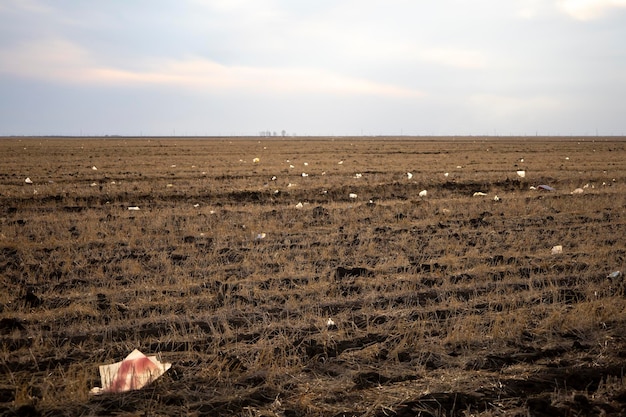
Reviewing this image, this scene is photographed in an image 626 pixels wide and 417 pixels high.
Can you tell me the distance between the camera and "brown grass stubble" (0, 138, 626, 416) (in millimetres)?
4012

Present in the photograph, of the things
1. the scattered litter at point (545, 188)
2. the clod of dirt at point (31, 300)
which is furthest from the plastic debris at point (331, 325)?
the scattered litter at point (545, 188)

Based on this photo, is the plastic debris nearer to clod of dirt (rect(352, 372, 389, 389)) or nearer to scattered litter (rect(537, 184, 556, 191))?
clod of dirt (rect(352, 372, 389, 389))

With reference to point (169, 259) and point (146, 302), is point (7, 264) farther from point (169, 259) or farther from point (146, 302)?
point (146, 302)

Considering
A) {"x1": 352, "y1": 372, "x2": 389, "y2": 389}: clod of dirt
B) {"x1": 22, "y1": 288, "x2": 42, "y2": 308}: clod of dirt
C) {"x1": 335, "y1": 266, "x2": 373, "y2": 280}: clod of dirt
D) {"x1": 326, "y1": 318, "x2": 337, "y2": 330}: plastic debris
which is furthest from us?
{"x1": 335, "y1": 266, "x2": 373, "y2": 280}: clod of dirt

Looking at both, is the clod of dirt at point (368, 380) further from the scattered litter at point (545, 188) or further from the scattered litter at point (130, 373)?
the scattered litter at point (545, 188)

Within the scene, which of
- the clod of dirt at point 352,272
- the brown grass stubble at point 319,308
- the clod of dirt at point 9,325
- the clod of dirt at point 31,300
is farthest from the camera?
the clod of dirt at point 352,272

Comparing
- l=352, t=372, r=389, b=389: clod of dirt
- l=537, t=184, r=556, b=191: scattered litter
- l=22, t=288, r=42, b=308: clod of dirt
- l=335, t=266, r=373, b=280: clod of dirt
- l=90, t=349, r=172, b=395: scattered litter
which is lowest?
l=352, t=372, r=389, b=389: clod of dirt

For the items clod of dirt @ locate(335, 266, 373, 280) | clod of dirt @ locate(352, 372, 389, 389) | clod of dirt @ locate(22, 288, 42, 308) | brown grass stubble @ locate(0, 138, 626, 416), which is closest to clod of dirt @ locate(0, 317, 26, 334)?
brown grass stubble @ locate(0, 138, 626, 416)

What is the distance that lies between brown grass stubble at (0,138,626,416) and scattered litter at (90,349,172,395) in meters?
0.10

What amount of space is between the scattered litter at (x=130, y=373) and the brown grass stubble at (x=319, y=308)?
0.32ft

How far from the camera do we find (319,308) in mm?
5770

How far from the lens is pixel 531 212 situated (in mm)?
12086

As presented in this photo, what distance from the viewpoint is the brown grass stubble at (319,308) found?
401cm

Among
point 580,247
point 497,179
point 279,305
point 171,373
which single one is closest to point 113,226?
point 279,305
